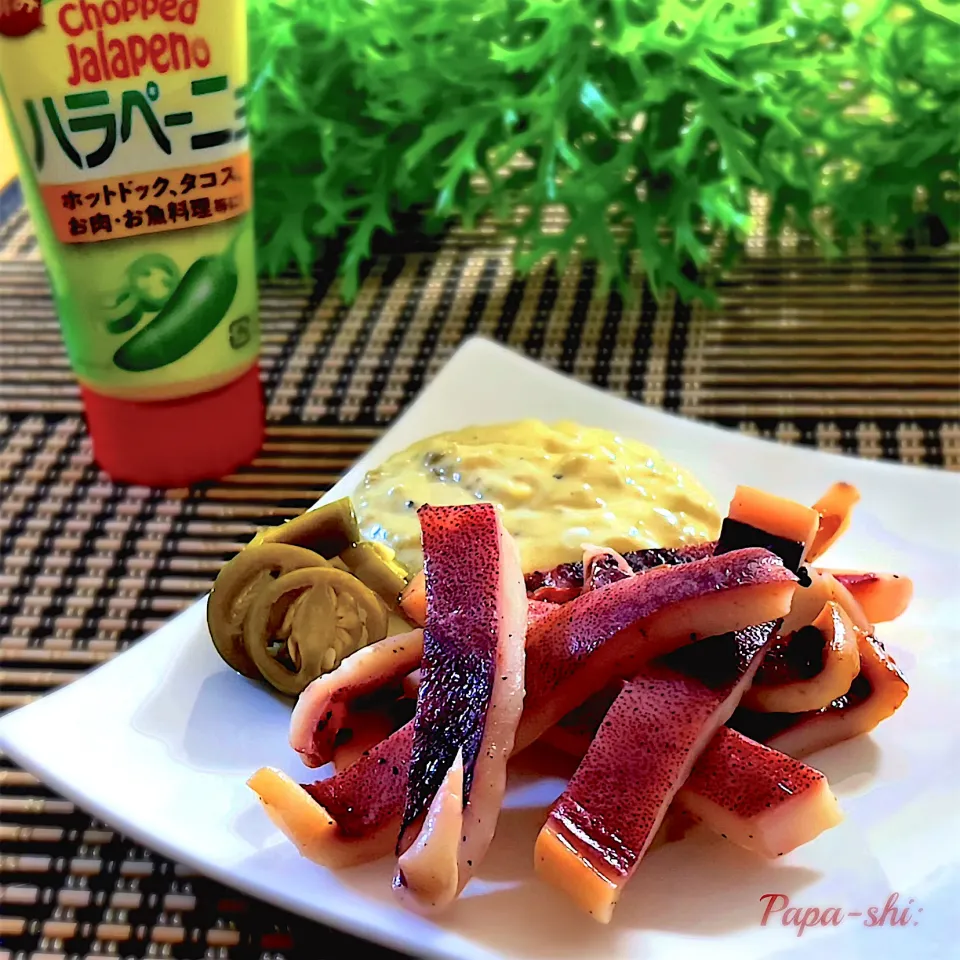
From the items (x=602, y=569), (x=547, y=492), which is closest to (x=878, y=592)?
(x=602, y=569)

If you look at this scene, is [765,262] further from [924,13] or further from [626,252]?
[924,13]

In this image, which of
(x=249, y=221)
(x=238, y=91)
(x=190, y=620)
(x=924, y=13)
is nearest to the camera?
(x=190, y=620)

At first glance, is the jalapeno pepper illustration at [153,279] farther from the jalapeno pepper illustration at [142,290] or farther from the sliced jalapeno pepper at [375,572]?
the sliced jalapeno pepper at [375,572]

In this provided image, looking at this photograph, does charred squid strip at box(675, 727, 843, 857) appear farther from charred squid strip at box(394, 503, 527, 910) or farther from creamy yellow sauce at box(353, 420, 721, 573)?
creamy yellow sauce at box(353, 420, 721, 573)

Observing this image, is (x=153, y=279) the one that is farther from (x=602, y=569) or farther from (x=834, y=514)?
(x=834, y=514)

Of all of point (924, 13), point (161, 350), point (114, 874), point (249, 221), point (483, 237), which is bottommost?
point (483, 237)

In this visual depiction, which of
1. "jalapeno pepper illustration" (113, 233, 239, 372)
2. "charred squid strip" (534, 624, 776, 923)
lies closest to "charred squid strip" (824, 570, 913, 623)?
"charred squid strip" (534, 624, 776, 923)

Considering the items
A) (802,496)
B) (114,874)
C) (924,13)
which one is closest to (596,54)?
(924,13)
